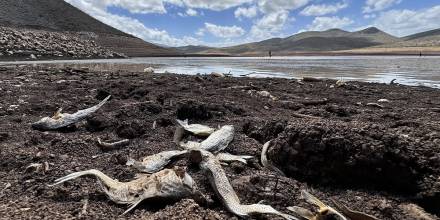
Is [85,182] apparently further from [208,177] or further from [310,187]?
[310,187]

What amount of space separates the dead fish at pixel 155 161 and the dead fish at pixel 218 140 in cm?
38

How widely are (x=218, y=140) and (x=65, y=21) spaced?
80.4 meters

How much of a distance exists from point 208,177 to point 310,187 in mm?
931

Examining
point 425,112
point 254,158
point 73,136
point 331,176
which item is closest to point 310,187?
point 331,176

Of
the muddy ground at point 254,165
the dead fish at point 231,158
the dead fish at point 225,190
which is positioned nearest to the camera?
the dead fish at point 225,190

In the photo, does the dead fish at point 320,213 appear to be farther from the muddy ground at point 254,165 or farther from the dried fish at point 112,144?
the dried fish at point 112,144

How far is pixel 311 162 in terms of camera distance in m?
4.37

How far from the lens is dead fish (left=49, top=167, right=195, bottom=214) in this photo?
13.0 feet

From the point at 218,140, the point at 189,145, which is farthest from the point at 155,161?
the point at 218,140

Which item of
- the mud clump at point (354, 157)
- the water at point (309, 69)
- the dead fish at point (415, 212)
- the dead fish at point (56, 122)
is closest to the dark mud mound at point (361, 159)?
the mud clump at point (354, 157)

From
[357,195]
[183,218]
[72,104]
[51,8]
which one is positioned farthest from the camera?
[51,8]

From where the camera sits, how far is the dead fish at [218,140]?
17.5 feet

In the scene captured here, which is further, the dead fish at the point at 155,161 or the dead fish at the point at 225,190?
the dead fish at the point at 155,161

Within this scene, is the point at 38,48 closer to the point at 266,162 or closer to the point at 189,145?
the point at 189,145
